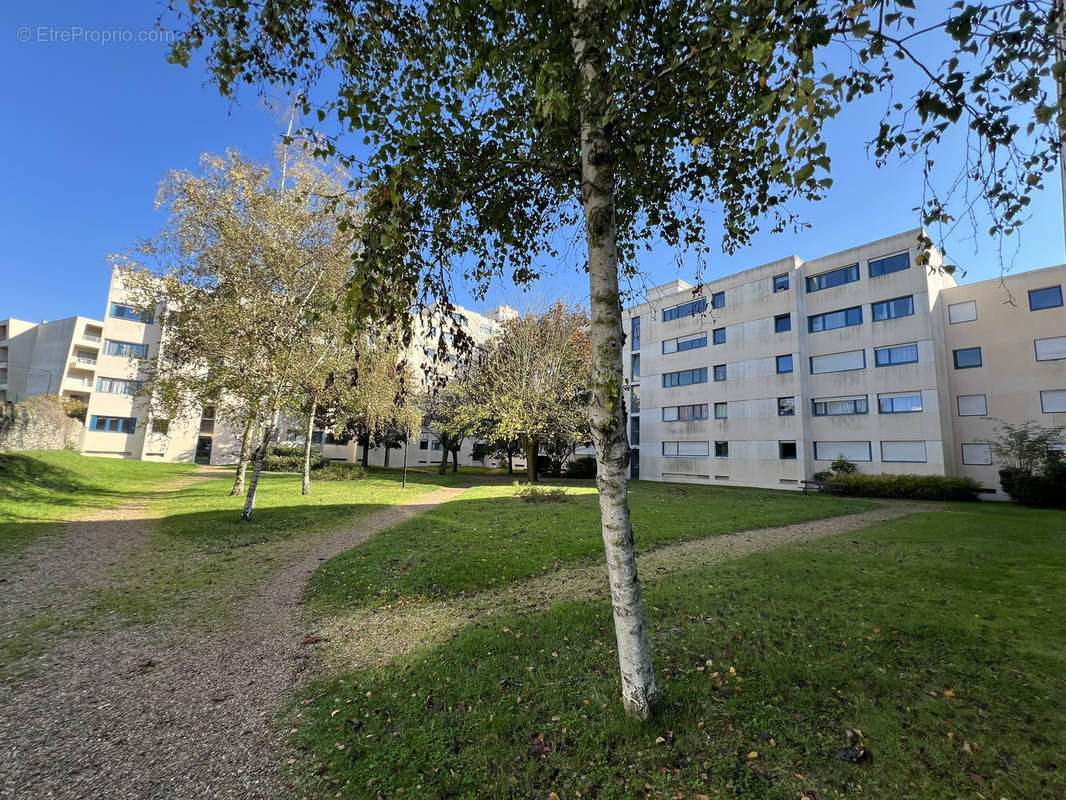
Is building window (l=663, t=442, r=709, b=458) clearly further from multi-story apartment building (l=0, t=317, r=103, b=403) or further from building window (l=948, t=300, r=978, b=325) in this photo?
multi-story apartment building (l=0, t=317, r=103, b=403)

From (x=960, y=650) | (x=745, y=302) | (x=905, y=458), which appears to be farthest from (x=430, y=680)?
(x=745, y=302)

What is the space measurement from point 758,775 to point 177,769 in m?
3.79

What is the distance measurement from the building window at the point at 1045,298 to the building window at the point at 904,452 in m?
8.62

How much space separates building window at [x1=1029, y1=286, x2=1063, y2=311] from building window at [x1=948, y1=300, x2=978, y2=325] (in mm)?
2065

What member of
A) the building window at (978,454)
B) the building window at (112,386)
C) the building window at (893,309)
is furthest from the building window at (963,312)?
the building window at (112,386)

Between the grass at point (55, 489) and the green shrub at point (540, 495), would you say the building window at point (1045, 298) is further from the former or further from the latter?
the grass at point (55, 489)

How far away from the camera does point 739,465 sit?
101 ft

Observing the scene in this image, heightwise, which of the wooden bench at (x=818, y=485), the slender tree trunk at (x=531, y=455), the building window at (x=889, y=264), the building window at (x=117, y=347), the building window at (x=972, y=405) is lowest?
the wooden bench at (x=818, y=485)

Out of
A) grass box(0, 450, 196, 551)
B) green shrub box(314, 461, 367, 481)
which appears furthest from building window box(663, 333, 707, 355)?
grass box(0, 450, 196, 551)

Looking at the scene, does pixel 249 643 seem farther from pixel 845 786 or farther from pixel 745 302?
pixel 745 302

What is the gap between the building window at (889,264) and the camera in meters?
24.9

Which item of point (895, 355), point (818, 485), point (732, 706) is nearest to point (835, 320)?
point (895, 355)

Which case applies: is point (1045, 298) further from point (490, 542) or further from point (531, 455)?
point (490, 542)

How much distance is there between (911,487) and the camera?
866 inches
